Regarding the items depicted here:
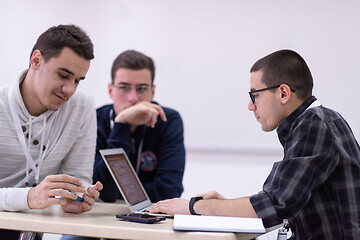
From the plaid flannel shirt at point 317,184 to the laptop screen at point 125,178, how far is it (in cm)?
59

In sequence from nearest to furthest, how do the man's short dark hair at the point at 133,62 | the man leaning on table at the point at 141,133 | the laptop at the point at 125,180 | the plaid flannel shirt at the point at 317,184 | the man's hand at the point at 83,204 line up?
the plaid flannel shirt at the point at 317,184 → the man's hand at the point at 83,204 → the laptop at the point at 125,180 → the man leaning on table at the point at 141,133 → the man's short dark hair at the point at 133,62

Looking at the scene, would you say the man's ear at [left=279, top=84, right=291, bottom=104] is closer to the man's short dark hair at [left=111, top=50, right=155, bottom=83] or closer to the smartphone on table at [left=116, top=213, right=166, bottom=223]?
the smartphone on table at [left=116, top=213, right=166, bottom=223]

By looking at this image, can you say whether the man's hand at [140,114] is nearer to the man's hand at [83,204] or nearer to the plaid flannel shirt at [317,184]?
the man's hand at [83,204]

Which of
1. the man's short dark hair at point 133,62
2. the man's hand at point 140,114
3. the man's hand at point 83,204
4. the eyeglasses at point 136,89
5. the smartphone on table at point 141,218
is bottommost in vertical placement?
the man's hand at point 83,204

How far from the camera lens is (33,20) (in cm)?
359

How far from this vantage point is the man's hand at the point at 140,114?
219cm

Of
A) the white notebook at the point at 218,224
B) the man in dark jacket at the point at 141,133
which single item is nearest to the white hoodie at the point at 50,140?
the man in dark jacket at the point at 141,133

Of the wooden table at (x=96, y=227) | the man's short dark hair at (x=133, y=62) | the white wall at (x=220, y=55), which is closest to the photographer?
the wooden table at (x=96, y=227)

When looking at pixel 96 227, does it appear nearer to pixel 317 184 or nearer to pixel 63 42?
pixel 317 184

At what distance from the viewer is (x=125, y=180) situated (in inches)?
70.3

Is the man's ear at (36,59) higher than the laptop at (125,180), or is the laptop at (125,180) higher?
the man's ear at (36,59)

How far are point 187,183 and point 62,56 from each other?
72.1 inches

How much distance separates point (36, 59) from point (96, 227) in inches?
36.1

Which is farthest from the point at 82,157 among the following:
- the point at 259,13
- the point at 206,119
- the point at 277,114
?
the point at 259,13
